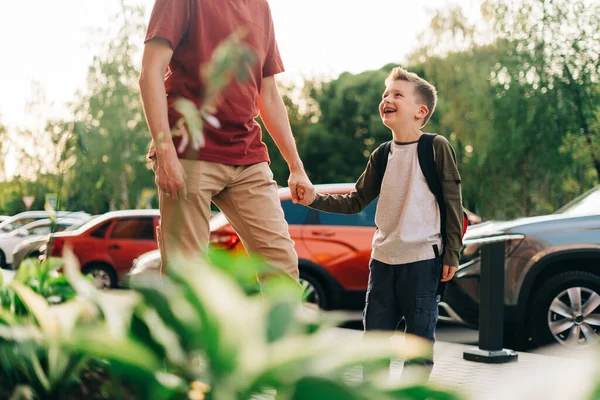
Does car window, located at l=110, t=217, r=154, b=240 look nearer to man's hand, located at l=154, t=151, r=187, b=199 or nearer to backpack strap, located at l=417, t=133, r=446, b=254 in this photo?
backpack strap, located at l=417, t=133, r=446, b=254

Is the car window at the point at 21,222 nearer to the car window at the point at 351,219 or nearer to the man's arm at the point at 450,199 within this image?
the car window at the point at 351,219

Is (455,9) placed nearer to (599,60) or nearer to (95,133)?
(599,60)

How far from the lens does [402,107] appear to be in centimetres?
407

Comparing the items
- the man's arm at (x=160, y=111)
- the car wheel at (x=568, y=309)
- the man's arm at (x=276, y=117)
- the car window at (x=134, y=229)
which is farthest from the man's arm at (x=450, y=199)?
the car window at (x=134, y=229)

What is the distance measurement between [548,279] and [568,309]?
0.34 m

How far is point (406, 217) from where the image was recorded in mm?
3951

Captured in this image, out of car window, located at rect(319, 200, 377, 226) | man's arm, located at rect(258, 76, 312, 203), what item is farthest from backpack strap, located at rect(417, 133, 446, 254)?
car window, located at rect(319, 200, 377, 226)

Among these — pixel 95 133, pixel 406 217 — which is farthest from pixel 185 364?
pixel 406 217

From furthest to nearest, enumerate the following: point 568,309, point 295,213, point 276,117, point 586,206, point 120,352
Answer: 1. point 295,213
2. point 586,206
3. point 568,309
4. point 276,117
5. point 120,352

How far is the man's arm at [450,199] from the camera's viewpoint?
12.8 ft

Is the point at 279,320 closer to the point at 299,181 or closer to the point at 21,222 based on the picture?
the point at 299,181

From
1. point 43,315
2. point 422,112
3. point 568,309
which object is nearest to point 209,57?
point 422,112

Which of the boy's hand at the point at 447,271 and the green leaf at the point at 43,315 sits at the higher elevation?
the green leaf at the point at 43,315

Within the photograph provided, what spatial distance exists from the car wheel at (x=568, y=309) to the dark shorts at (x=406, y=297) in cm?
310
